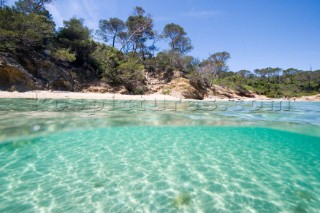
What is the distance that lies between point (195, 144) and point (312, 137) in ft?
19.6

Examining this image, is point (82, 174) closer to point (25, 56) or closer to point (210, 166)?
point (210, 166)

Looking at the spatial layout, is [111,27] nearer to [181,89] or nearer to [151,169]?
[181,89]

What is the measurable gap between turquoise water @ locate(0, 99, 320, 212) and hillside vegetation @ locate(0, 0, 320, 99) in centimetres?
1751

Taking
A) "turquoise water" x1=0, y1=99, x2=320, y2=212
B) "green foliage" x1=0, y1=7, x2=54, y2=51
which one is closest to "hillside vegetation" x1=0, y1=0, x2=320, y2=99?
"green foliage" x1=0, y1=7, x2=54, y2=51

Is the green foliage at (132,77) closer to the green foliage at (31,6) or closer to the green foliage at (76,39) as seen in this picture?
the green foliage at (76,39)

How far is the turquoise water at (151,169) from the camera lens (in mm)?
3748

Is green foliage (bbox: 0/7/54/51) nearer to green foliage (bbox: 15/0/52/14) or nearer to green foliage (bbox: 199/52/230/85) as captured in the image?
green foliage (bbox: 15/0/52/14)

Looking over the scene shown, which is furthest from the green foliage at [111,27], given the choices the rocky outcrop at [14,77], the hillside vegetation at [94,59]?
the rocky outcrop at [14,77]

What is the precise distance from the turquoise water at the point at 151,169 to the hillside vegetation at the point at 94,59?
1751 cm

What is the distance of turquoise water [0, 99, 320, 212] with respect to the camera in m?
3.75

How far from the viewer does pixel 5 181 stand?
4.30m

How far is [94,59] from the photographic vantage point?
3241 centimetres

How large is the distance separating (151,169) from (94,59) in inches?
1188

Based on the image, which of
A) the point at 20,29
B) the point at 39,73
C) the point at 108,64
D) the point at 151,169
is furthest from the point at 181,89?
the point at 151,169
